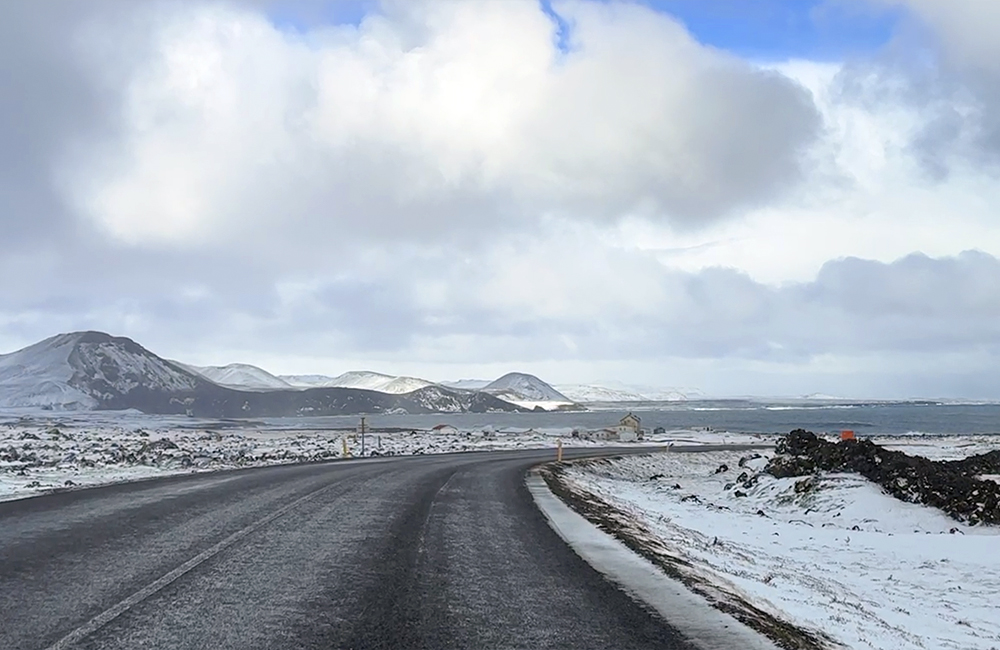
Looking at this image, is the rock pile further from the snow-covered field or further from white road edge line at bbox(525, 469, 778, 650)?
white road edge line at bbox(525, 469, 778, 650)

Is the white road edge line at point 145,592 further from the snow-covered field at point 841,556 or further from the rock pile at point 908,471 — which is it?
the rock pile at point 908,471

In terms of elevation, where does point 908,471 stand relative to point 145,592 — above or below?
below

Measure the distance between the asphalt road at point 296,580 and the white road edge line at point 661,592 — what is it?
0.77ft

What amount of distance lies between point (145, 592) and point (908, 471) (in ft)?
79.4

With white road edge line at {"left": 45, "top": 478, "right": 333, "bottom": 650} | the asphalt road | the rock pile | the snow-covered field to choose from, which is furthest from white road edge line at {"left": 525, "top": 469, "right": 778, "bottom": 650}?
the rock pile

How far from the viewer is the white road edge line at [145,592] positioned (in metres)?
6.28

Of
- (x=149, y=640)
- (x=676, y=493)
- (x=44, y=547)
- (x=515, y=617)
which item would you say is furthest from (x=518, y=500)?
(x=676, y=493)

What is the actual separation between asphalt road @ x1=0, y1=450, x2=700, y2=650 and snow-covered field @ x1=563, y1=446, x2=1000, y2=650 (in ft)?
7.76

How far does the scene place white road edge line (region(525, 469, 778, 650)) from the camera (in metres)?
6.63

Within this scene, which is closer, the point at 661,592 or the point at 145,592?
the point at 145,592

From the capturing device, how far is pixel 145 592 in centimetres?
787

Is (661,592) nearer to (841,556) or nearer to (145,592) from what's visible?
(145,592)

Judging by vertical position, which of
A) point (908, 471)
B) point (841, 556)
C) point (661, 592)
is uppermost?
point (661, 592)

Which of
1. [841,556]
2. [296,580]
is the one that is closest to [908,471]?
[841,556]
